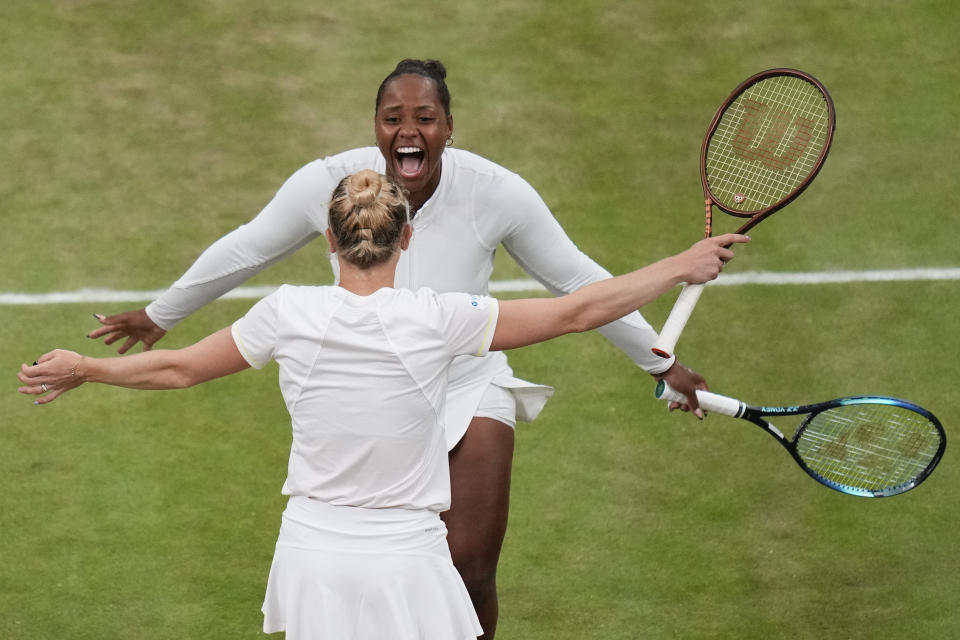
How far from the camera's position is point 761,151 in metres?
7.15

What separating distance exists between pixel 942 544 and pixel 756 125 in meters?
2.23

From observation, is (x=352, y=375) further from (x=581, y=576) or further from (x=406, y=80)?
(x=581, y=576)

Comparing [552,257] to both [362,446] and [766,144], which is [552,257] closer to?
[362,446]

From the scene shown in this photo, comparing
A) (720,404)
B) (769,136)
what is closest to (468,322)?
(720,404)

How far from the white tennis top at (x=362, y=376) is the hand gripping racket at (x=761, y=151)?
1116 mm

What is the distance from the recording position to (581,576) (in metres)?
6.78

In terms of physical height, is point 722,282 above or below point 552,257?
below

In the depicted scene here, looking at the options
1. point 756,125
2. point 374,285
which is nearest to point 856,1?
point 756,125

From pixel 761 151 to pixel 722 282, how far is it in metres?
1.58

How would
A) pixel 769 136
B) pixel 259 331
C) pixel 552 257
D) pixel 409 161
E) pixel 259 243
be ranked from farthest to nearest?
1. pixel 769 136
2. pixel 259 243
3. pixel 552 257
4. pixel 409 161
5. pixel 259 331

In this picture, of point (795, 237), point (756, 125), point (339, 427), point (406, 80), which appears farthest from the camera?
point (795, 237)

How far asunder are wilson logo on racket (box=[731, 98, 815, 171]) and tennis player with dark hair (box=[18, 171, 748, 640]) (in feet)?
8.63

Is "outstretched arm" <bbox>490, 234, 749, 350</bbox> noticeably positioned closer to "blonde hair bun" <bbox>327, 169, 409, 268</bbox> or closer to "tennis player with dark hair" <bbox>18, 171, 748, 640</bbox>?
"tennis player with dark hair" <bbox>18, 171, 748, 640</bbox>

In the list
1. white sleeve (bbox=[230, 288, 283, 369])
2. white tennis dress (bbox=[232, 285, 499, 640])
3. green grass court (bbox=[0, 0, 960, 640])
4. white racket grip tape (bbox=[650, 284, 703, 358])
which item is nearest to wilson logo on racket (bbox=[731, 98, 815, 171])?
green grass court (bbox=[0, 0, 960, 640])
